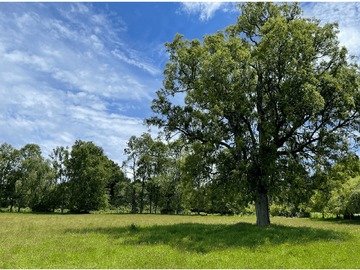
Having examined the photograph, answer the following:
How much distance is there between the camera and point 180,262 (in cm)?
1375

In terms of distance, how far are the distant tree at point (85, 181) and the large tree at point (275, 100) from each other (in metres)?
66.8

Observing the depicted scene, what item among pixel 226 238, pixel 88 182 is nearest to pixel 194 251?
pixel 226 238

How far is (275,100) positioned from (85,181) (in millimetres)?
74453

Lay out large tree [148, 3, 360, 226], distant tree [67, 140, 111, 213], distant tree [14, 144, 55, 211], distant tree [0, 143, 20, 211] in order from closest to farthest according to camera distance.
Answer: large tree [148, 3, 360, 226] → distant tree [14, 144, 55, 211] → distant tree [67, 140, 111, 213] → distant tree [0, 143, 20, 211]

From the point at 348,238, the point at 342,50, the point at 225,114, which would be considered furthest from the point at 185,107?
the point at 348,238

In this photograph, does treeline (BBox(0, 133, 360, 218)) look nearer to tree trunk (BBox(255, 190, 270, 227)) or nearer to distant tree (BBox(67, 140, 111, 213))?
distant tree (BBox(67, 140, 111, 213))

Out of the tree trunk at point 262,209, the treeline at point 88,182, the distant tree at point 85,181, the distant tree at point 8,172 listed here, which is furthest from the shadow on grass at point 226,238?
the distant tree at point 8,172

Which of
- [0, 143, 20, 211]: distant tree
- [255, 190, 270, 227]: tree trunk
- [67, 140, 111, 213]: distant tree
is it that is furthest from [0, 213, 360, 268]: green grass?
[0, 143, 20, 211]: distant tree

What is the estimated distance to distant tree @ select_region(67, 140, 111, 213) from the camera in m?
86.5

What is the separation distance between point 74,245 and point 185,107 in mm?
16213

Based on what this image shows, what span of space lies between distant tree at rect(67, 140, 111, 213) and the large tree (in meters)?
66.8

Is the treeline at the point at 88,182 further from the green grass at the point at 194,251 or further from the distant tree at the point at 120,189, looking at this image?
the green grass at the point at 194,251

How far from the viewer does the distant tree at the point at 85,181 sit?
86.5 meters

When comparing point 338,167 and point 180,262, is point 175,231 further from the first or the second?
point 338,167
